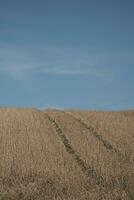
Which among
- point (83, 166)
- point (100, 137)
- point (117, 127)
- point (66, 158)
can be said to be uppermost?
point (117, 127)

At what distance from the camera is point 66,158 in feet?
86.9

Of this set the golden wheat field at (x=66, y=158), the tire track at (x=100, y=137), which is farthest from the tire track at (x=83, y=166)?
the tire track at (x=100, y=137)

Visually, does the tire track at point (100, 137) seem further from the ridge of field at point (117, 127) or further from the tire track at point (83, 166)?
the tire track at point (83, 166)

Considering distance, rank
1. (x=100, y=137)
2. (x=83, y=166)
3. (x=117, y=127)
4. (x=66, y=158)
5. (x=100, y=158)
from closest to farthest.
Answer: (x=83, y=166) → (x=100, y=158) → (x=66, y=158) → (x=100, y=137) → (x=117, y=127)

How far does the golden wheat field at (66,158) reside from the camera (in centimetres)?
2023

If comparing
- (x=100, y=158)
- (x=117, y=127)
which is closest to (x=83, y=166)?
(x=100, y=158)

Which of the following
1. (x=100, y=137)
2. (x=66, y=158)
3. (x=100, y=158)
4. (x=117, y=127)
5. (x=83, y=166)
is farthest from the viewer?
(x=117, y=127)

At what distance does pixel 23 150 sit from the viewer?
2856 cm

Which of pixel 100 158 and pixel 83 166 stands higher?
pixel 100 158

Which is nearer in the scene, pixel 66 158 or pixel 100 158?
pixel 100 158

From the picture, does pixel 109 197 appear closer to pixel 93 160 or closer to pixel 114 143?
pixel 93 160

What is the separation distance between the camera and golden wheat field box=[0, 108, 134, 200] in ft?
66.4

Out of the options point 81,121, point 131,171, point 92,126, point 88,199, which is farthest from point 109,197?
point 81,121

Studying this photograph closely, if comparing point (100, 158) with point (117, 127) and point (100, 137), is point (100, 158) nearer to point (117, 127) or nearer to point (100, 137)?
point (100, 137)
